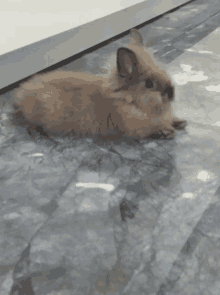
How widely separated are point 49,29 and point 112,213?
5.43ft

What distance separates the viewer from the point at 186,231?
95 centimetres

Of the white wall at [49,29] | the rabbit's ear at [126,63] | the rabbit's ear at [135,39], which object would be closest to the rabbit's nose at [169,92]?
the rabbit's ear at [126,63]

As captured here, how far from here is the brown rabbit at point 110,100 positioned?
4.03 feet

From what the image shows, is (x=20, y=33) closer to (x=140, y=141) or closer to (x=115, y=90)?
(x=115, y=90)

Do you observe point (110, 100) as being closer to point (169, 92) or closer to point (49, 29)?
point (169, 92)

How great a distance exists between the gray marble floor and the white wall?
0.53 metres

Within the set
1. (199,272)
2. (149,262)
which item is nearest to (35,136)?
(149,262)

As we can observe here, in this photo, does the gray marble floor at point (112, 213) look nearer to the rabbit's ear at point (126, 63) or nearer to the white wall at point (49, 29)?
the rabbit's ear at point (126, 63)

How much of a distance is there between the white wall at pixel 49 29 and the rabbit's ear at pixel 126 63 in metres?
1.00

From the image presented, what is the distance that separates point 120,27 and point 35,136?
188 cm

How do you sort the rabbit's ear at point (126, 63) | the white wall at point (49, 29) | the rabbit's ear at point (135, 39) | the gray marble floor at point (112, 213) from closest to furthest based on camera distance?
the gray marble floor at point (112, 213)
the rabbit's ear at point (126, 63)
the rabbit's ear at point (135, 39)
the white wall at point (49, 29)

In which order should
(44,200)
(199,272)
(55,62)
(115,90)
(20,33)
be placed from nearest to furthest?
1. (199,272)
2. (44,200)
3. (115,90)
4. (20,33)
5. (55,62)

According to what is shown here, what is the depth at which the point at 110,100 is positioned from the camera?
129 cm

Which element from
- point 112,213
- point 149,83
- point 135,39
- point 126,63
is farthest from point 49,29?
point 112,213
